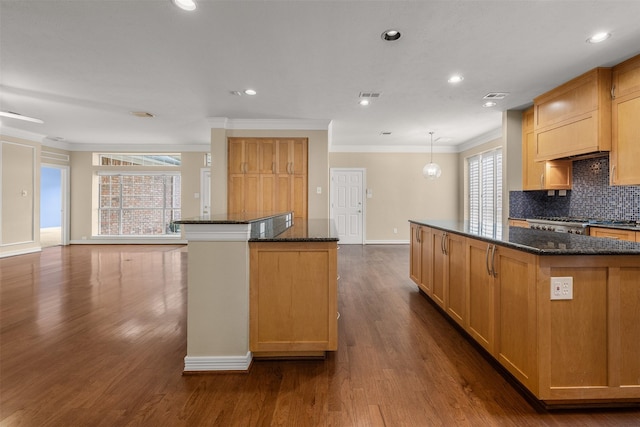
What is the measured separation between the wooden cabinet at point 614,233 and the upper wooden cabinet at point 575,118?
2.80 feet

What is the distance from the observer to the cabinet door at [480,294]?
193 cm

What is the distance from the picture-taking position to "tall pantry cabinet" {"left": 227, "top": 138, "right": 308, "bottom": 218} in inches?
209

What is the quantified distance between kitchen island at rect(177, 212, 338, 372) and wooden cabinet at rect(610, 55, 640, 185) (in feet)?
10.5

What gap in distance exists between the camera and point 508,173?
451 centimetres

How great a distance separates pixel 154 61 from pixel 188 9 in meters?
1.08

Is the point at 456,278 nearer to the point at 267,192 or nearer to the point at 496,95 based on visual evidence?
the point at 496,95

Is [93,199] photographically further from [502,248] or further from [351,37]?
[502,248]

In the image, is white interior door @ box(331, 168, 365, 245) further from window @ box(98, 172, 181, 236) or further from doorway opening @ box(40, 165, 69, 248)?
doorway opening @ box(40, 165, 69, 248)

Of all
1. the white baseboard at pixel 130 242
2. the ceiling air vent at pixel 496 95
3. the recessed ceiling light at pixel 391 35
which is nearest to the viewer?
the recessed ceiling light at pixel 391 35

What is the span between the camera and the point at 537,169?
4223 millimetres

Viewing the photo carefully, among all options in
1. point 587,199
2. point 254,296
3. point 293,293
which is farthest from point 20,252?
point 587,199

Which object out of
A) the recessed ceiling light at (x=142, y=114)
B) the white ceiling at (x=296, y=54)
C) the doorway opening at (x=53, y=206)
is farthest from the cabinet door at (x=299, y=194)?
the doorway opening at (x=53, y=206)

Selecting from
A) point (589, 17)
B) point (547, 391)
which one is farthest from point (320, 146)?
point (547, 391)

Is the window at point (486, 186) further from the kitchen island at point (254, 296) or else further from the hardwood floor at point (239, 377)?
the kitchen island at point (254, 296)
